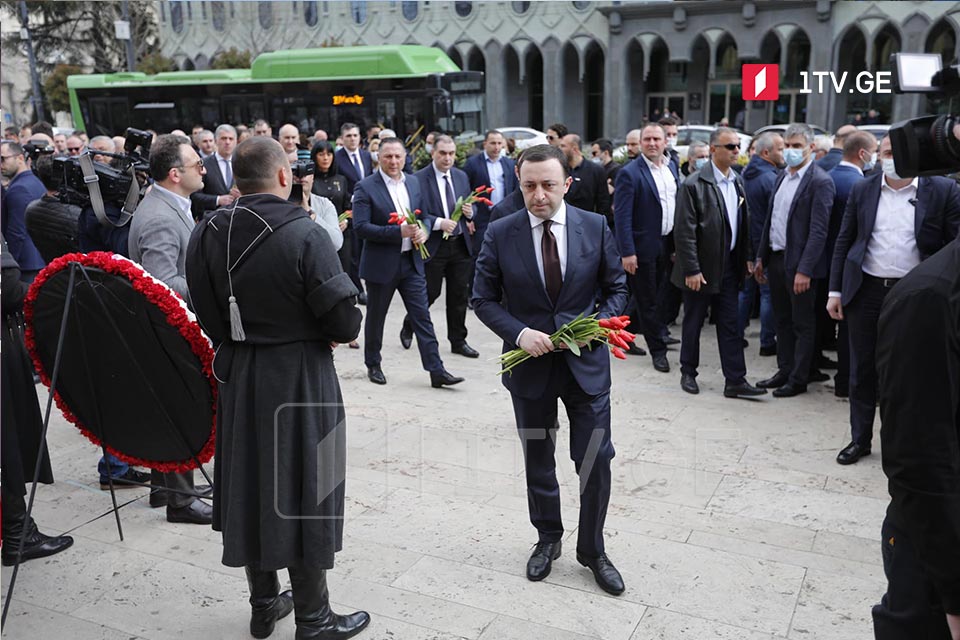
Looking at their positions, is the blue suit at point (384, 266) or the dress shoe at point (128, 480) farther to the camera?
the blue suit at point (384, 266)

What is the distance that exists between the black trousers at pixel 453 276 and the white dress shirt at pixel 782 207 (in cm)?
278

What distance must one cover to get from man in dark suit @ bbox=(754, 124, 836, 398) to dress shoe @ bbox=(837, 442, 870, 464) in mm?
1379

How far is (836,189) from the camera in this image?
6859 millimetres

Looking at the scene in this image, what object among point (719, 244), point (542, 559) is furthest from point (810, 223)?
point (542, 559)

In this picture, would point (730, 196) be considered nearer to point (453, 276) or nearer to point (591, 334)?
point (453, 276)

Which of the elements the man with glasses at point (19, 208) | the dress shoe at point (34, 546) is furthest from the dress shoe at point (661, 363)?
the man with glasses at point (19, 208)

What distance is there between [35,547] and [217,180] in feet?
16.5

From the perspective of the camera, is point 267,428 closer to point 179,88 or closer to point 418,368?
point 418,368

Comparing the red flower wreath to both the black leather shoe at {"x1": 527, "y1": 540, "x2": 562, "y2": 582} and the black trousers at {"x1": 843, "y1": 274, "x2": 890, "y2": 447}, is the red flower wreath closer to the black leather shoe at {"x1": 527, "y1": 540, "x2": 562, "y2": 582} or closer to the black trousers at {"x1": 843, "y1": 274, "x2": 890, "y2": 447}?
the black leather shoe at {"x1": 527, "y1": 540, "x2": 562, "y2": 582}

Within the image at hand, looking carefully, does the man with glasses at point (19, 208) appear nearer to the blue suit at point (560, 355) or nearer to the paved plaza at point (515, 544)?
the paved plaza at point (515, 544)

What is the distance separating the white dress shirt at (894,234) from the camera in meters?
5.58

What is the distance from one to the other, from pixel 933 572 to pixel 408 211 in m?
5.87

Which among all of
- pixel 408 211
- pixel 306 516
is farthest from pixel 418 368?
pixel 306 516

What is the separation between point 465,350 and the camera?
836cm
